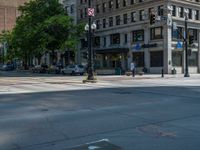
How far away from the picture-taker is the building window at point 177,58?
52756mm

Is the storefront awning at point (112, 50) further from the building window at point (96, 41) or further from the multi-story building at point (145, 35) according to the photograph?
the building window at point (96, 41)

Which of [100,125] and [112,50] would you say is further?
[112,50]

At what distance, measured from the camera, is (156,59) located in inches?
2099

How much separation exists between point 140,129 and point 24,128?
115 inches

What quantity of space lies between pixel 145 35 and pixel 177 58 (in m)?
6.05

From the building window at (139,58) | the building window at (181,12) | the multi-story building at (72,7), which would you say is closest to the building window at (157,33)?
the building window at (139,58)

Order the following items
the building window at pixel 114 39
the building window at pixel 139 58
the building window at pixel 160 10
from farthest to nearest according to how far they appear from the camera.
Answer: the building window at pixel 114 39 < the building window at pixel 139 58 < the building window at pixel 160 10

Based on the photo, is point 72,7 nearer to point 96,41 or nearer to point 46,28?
point 96,41

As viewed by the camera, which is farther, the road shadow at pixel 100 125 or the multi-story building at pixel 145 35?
the multi-story building at pixel 145 35

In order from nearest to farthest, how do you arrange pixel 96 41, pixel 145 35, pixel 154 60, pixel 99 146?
pixel 99 146 → pixel 154 60 → pixel 145 35 → pixel 96 41

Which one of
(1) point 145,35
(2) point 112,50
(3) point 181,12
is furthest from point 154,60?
(2) point 112,50

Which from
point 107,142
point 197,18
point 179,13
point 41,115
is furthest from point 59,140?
point 197,18

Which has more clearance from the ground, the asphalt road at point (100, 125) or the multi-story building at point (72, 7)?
the multi-story building at point (72, 7)

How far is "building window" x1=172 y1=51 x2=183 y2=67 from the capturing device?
173 ft
